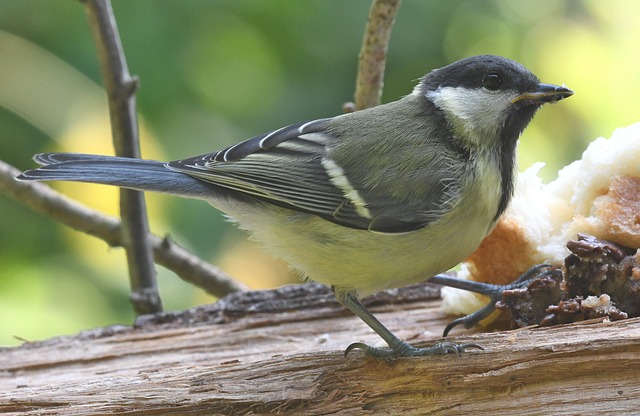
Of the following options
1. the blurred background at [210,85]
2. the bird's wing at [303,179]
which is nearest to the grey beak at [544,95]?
the bird's wing at [303,179]

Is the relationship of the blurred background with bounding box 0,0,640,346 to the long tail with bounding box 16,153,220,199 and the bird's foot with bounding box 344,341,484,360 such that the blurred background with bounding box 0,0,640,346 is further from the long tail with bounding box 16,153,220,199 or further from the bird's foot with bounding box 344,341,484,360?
the bird's foot with bounding box 344,341,484,360

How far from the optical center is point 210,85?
10.3 ft

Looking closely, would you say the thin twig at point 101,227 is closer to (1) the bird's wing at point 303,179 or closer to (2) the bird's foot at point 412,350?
(1) the bird's wing at point 303,179

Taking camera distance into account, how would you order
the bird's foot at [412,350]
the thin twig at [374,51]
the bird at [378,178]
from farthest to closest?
the thin twig at [374,51] → the bird at [378,178] → the bird's foot at [412,350]

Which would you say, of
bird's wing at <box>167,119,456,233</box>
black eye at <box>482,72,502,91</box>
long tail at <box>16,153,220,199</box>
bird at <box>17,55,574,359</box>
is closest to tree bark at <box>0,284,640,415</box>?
bird at <box>17,55,574,359</box>

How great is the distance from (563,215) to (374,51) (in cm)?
72

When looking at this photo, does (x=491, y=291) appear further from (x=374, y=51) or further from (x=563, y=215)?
(x=374, y=51)

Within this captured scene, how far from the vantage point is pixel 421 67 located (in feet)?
9.73

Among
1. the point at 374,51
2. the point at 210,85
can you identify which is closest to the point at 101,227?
the point at 210,85

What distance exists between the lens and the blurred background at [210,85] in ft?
9.18

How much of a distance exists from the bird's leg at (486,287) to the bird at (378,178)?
0.23 metres

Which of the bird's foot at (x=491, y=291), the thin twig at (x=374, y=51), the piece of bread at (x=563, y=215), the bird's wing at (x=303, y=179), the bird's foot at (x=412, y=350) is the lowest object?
the bird's foot at (x=412, y=350)

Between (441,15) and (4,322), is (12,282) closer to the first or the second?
(4,322)

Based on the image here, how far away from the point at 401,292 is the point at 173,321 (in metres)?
0.73
